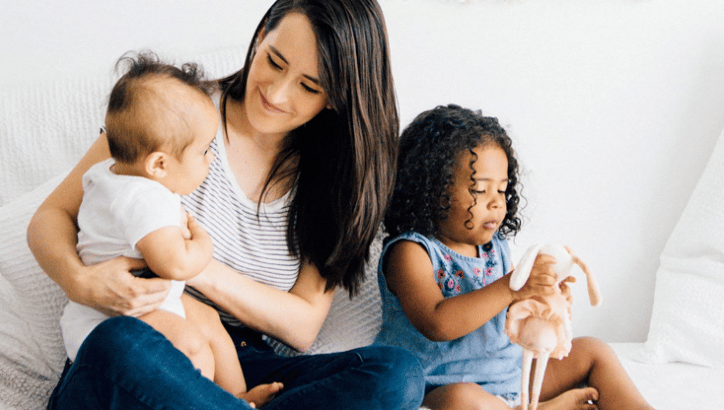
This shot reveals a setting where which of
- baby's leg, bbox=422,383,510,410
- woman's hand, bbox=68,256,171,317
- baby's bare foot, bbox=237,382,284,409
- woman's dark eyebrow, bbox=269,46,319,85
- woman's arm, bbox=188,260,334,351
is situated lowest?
baby's leg, bbox=422,383,510,410

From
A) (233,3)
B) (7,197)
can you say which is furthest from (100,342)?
(233,3)

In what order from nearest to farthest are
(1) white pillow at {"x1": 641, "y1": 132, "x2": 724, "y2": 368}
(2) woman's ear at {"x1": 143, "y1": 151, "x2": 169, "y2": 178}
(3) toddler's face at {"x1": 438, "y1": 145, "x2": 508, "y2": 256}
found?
(2) woman's ear at {"x1": 143, "y1": 151, "x2": 169, "y2": 178}
(3) toddler's face at {"x1": 438, "y1": 145, "x2": 508, "y2": 256}
(1) white pillow at {"x1": 641, "y1": 132, "x2": 724, "y2": 368}

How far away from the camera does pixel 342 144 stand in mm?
1196

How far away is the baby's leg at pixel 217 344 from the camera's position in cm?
99

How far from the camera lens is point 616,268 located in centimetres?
175

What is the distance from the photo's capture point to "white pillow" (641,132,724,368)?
1.46 metres

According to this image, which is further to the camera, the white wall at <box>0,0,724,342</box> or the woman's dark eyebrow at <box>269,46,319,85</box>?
the white wall at <box>0,0,724,342</box>

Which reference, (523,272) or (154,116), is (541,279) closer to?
(523,272)

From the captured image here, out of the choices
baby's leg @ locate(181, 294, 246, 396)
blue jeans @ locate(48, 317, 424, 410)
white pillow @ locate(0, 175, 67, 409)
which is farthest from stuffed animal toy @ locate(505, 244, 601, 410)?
white pillow @ locate(0, 175, 67, 409)

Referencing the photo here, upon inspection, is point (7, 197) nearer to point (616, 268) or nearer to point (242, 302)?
point (242, 302)

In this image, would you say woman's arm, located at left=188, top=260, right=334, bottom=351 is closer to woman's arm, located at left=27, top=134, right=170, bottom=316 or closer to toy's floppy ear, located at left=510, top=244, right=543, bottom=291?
woman's arm, located at left=27, top=134, right=170, bottom=316

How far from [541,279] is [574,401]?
0.39 m

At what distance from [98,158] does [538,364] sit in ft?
2.76

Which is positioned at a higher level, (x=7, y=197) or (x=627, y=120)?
(x=627, y=120)
